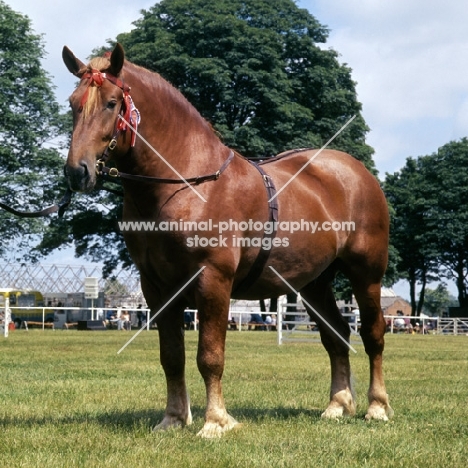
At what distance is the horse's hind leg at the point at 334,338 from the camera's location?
7.80 m

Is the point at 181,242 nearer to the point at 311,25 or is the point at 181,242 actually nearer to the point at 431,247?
the point at 311,25

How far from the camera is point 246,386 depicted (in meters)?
10.4

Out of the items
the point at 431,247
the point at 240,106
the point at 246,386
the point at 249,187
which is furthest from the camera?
the point at 431,247

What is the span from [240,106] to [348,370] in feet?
93.7

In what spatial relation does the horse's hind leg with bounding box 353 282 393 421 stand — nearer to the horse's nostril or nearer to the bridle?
the bridle

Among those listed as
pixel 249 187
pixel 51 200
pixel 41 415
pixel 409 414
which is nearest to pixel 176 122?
pixel 249 187

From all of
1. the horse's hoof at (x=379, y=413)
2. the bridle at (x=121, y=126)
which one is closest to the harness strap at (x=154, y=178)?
the bridle at (x=121, y=126)

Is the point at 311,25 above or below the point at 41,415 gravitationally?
above

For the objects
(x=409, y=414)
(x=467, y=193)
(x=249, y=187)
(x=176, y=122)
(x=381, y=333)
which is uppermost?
(x=467, y=193)

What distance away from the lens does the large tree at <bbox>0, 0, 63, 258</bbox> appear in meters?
36.5

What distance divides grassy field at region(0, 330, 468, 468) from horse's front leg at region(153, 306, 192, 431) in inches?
6.6

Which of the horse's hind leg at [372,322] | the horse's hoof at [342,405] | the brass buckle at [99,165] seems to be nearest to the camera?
the brass buckle at [99,165]

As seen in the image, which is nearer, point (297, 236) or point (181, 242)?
point (181, 242)

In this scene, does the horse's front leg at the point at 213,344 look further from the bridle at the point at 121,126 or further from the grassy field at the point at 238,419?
the bridle at the point at 121,126
